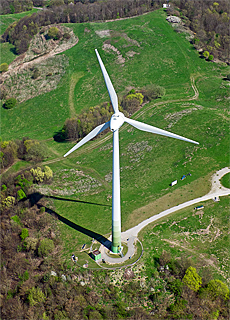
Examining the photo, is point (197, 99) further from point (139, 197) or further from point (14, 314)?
point (14, 314)

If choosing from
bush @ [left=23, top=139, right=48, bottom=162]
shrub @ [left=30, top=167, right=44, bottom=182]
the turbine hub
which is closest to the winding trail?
A: bush @ [left=23, top=139, right=48, bottom=162]

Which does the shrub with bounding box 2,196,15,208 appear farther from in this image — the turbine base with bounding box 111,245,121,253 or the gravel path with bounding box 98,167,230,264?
the turbine base with bounding box 111,245,121,253

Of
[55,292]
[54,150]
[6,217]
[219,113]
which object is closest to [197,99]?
[219,113]

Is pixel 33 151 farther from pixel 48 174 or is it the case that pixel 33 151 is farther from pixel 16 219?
pixel 16 219

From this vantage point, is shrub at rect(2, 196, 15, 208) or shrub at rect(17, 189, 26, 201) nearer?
shrub at rect(2, 196, 15, 208)

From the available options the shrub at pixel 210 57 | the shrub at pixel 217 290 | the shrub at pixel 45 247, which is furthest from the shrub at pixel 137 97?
the shrub at pixel 217 290

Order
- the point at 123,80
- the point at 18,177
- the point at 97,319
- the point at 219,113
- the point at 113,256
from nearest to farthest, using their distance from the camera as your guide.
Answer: the point at 97,319 < the point at 113,256 < the point at 18,177 < the point at 219,113 < the point at 123,80
